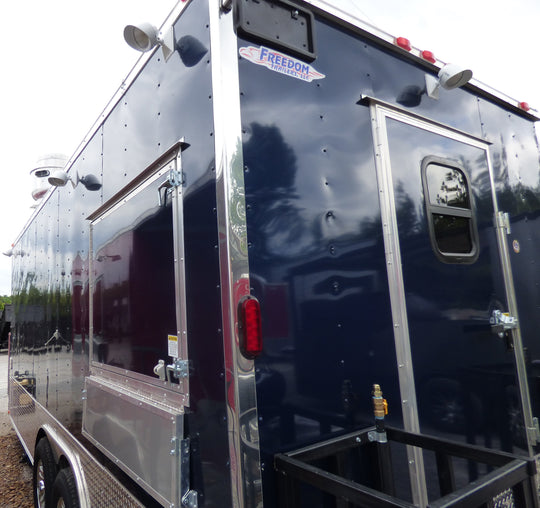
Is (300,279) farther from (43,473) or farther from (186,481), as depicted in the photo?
(43,473)

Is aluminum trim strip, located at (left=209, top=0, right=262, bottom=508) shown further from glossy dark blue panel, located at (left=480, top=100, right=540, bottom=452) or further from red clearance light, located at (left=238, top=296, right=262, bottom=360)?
glossy dark blue panel, located at (left=480, top=100, right=540, bottom=452)

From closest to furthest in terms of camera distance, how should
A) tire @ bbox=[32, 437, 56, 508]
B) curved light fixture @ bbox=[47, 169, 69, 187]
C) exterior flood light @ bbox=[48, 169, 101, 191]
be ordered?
exterior flood light @ bbox=[48, 169, 101, 191] < tire @ bbox=[32, 437, 56, 508] < curved light fixture @ bbox=[47, 169, 69, 187]

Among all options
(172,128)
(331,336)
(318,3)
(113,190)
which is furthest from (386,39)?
(113,190)

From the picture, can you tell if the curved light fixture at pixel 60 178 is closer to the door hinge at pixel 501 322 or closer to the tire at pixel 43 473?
the tire at pixel 43 473

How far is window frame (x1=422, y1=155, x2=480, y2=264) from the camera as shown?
7.36 feet

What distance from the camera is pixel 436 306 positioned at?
2.16 meters


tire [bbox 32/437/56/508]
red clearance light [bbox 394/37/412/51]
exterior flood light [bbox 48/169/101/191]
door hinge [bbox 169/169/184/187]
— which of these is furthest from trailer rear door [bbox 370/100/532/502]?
tire [bbox 32/437/56/508]

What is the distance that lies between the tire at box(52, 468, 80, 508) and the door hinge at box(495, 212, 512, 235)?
2.91 meters

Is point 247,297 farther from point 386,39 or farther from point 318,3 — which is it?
point 386,39

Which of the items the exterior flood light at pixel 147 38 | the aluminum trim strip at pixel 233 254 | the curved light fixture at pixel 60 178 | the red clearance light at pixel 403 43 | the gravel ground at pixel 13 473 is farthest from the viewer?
the gravel ground at pixel 13 473

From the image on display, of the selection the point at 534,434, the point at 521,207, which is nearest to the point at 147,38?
the point at 521,207

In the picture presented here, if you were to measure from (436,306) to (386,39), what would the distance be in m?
1.36

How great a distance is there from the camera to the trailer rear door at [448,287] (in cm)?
203

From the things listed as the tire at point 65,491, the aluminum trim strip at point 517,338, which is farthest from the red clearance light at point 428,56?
the tire at point 65,491
